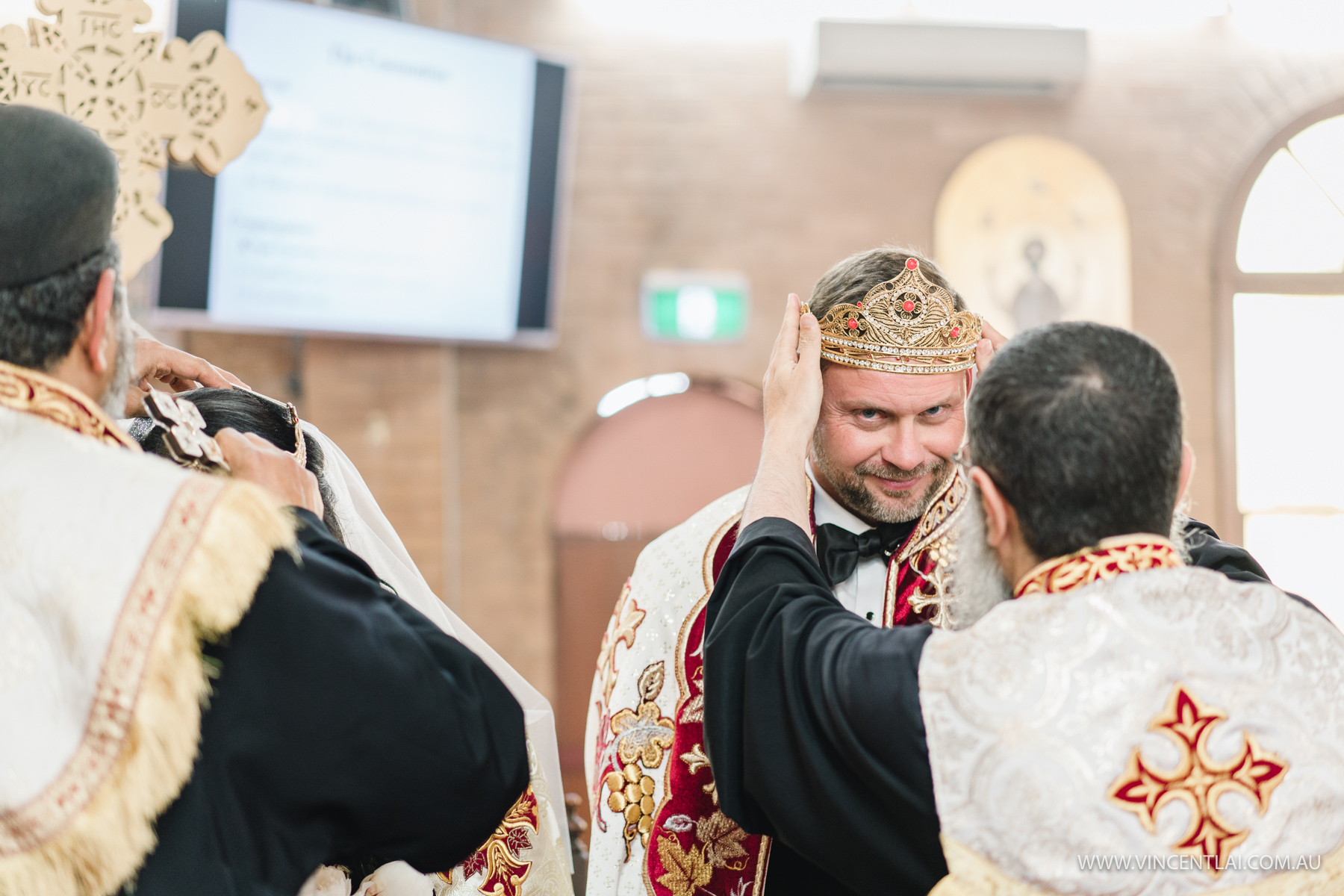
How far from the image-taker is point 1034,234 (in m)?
7.29

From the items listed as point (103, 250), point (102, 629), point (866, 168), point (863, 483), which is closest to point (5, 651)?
point (102, 629)

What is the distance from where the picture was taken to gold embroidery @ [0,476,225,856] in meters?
1.30

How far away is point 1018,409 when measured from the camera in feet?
4.84

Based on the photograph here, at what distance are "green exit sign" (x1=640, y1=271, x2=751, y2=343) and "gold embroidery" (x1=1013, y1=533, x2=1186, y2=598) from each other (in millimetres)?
5650

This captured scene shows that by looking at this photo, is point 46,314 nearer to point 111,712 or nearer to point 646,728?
point 111,712

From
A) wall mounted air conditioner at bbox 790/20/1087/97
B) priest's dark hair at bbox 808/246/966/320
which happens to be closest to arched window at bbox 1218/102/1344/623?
wall mounted air conditioner at bbox 790/20/1087/97

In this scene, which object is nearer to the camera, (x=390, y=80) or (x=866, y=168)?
(x=390, y=80)

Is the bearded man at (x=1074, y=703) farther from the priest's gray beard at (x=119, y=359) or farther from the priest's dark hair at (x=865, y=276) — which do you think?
the priest's gray beard at (x=119, y=359)

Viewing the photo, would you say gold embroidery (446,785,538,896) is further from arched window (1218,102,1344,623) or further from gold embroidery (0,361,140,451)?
arched window (1218,102,1344,623)

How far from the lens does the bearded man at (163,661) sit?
131cm

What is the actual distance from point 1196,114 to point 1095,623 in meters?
6.99

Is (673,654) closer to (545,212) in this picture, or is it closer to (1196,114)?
(545,212)

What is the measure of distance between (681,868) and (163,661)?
111 cm

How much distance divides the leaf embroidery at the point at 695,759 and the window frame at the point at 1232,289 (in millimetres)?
6004
